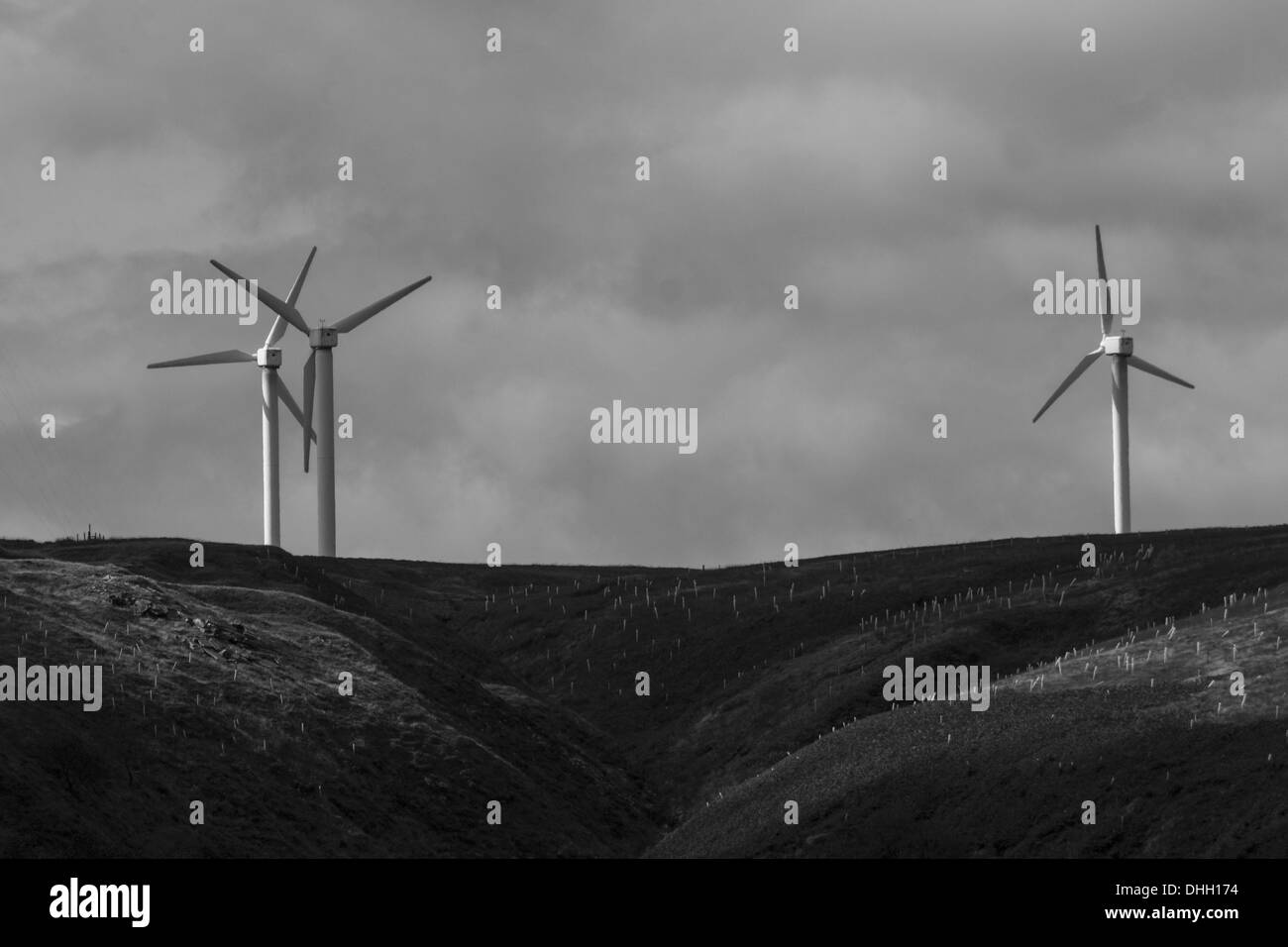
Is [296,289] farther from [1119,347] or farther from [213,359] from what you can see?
[1119,347]

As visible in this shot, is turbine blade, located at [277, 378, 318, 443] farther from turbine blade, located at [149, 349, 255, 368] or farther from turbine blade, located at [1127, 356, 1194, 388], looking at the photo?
turbine blade, located at [1127, 356, 1194, 388]

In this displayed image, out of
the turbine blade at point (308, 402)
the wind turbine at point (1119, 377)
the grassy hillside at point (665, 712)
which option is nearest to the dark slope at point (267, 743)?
the grassy hillside at point (665, 712)

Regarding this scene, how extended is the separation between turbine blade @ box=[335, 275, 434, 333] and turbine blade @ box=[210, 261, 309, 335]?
255cm

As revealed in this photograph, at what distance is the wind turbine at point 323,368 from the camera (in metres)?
135

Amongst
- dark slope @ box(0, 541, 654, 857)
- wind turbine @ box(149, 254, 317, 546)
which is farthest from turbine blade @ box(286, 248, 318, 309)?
dark slope @ box(0, 541, 654, 857)

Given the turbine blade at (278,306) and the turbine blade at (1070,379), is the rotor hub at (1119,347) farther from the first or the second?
the turbine blade at (278,306)

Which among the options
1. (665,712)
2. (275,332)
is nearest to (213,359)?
(275,332)

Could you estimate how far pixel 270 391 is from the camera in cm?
13750

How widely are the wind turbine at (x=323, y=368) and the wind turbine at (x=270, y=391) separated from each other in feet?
4.19

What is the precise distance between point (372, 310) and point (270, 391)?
9114 mm
